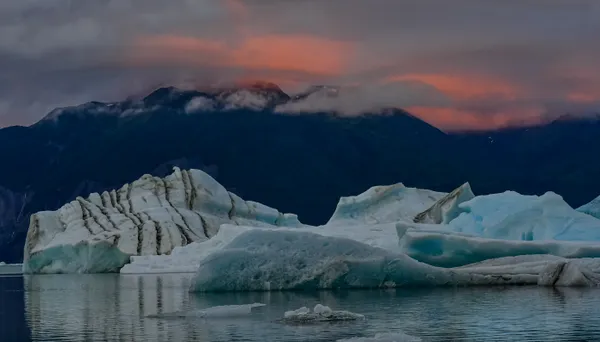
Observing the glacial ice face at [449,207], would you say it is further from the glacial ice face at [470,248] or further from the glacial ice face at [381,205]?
the glacial ice face at [470,248]

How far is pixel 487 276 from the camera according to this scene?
25469mm

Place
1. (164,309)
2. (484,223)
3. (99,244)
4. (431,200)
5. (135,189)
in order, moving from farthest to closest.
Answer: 1. (135,189)
2. (431,200)
3. (99,244)
4. (484,223)
5. (164,309)

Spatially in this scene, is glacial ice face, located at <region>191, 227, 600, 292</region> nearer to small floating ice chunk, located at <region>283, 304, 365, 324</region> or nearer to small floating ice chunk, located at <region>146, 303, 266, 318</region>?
small floating ice chunk, located at <region>146, 303, 266, 318</region>

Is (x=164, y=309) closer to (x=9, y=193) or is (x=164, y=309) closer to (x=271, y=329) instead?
(x=271, y=329)

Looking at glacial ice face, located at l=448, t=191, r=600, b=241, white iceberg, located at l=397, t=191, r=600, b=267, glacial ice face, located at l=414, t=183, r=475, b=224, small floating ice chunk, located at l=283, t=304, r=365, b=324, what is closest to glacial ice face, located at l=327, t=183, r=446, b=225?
glacial ice face, located at l=414, t=183, r=475, b=224

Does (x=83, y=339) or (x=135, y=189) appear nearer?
(x=83, y=339)

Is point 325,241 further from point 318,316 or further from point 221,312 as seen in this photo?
point 318,316

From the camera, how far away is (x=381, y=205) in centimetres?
5591

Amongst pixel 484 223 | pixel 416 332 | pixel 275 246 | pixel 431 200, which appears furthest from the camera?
pixel 431 200

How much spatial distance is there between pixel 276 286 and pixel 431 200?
32.8m

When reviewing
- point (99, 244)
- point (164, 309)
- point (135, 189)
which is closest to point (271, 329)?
point (164, 309)

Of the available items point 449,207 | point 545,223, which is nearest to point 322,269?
point 545,223

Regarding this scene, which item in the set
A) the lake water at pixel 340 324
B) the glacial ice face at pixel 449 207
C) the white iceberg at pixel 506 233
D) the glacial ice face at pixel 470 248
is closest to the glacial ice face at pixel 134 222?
the glacial ice face at pixel 449 207

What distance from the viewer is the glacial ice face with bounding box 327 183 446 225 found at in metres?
54.3
